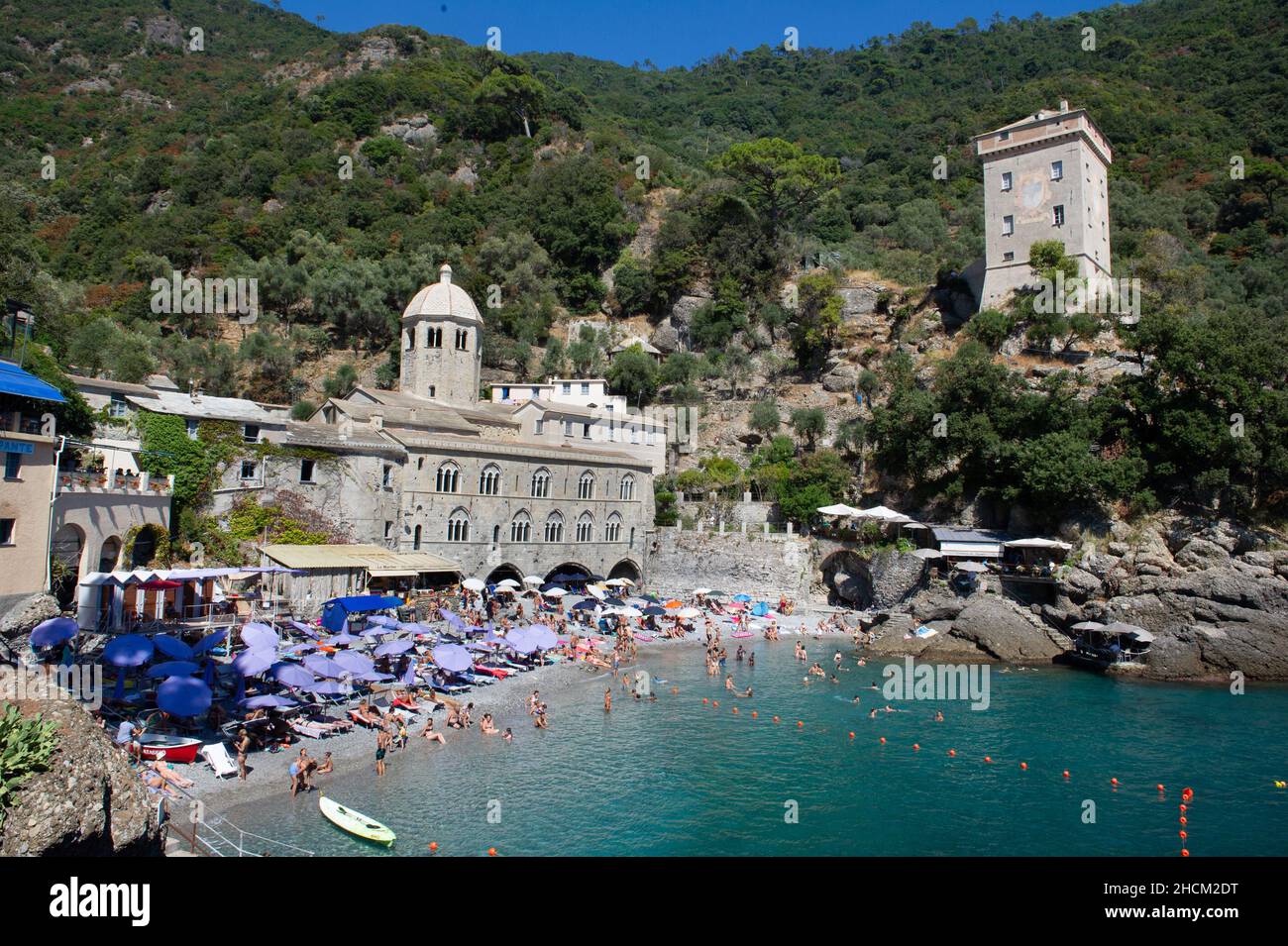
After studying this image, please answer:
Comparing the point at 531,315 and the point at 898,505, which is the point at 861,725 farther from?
the point at 531,315

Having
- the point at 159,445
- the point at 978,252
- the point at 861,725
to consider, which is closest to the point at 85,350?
the point at 159,445

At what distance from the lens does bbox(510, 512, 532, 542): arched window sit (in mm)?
41500

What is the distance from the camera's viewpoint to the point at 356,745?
71.4 ft

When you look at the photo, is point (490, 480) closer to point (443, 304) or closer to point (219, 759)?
point (443, 304)

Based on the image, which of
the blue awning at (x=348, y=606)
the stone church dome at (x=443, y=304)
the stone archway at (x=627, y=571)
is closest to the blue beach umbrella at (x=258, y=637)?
the blue awning at (x=348, y=606)

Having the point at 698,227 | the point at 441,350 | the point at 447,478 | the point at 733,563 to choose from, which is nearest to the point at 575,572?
the point at 733,563

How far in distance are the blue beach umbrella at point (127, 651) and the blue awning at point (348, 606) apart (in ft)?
27.4

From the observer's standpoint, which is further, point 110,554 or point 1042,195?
point 1042,195

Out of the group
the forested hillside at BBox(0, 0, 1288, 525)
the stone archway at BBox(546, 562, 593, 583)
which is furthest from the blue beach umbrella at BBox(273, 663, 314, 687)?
the forested hillside at BBox(0, 0, 1288, 525)

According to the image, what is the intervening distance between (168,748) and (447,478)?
68.8ft

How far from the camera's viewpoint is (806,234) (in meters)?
72.9

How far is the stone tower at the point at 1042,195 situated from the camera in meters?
47.6

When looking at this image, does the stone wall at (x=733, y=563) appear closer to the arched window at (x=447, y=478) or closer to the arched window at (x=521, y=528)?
the arched window at (x=521, y=528)

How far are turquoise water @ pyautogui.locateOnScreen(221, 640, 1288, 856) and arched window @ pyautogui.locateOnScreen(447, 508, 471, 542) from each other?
12.6m
